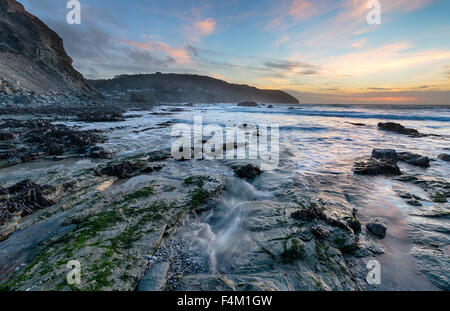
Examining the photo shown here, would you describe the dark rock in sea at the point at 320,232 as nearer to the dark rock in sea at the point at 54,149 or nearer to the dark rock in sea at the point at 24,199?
the dark rock in sea at the point at 24,199

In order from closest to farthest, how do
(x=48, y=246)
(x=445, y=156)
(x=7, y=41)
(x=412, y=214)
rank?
(x=48, y=246) < (x=412, y=214) < (x=445, y=156) < (x=7, y=41)

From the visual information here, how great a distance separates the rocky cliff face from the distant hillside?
6835 cm

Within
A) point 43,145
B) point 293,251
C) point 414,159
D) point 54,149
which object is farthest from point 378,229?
point 43,145

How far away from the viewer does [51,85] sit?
42.1 meters

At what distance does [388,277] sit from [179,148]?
832cm

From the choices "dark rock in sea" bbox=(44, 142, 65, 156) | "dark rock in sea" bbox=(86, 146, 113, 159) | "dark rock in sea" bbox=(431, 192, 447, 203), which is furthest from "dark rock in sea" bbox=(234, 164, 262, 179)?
"dark rock in sea" bbox=(44, 142, 65, 156)

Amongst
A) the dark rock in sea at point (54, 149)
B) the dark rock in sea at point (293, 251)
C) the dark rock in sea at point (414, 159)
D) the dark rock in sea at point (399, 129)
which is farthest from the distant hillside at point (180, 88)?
the dark rock in sea at point (293, 251)

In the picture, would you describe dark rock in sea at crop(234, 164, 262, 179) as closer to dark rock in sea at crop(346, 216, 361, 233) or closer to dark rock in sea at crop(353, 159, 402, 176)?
dark rock in sea at crop(346, 216, 361, 233)

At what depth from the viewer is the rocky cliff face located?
35.9 m

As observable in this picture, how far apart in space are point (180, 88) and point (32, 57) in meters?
104

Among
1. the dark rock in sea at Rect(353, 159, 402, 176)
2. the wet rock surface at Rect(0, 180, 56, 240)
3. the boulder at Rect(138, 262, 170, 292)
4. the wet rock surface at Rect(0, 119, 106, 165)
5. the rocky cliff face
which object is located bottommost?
the boulder at Rect(138, 262, 170, 292)

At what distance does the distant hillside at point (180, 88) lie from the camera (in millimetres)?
132625
